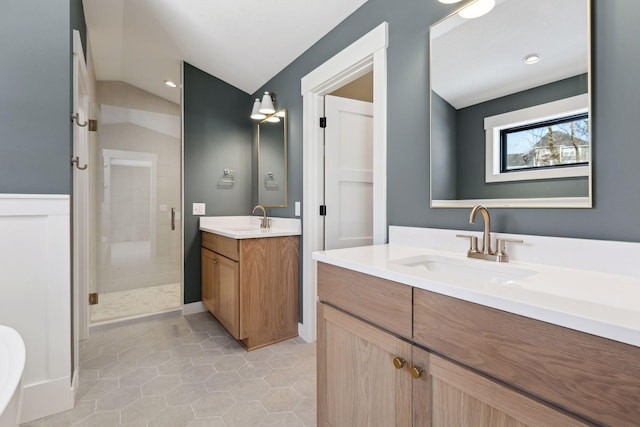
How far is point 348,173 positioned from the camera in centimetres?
255

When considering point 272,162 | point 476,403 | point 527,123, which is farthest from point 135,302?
point 527,123

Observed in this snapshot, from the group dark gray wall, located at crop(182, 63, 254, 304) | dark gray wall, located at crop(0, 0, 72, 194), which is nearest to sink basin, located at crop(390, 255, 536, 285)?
dark gray wall, located at crop(0, 0, 72, 194)

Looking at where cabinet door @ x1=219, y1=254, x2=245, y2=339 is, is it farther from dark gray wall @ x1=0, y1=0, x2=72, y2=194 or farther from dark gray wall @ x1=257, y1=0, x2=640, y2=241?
dark gray wall @ x1=0, y1=0, x2=72, y2=194

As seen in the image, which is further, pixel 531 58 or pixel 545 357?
pixel 531 58

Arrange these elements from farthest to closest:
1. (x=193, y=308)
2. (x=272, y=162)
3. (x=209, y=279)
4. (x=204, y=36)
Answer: (x=193, y=308) < (x=272, y=162) < (x=209, y=279) < (x=204, y=36)

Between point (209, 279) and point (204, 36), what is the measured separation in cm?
211

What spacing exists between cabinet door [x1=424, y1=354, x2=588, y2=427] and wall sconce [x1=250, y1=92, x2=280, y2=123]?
2459 millimetres

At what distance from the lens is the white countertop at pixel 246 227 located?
235 centimetres

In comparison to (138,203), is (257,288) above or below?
below

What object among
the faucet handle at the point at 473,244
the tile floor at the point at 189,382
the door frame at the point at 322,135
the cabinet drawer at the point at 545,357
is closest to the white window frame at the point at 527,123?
the faucet handle at the point at 473,244

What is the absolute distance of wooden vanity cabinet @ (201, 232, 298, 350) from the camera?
2240 mm

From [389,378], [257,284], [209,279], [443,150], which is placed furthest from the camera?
[209,279]

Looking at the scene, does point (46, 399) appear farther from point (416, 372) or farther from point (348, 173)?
point (348, 173)

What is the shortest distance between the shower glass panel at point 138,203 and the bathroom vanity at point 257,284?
3.02 ft
